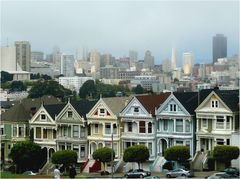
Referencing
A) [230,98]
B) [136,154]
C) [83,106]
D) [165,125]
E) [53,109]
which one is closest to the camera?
[230,98]

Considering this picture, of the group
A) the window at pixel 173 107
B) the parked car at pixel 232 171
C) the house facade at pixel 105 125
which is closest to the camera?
the parked car at pixel 232 171

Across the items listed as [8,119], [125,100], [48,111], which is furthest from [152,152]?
[8,119]

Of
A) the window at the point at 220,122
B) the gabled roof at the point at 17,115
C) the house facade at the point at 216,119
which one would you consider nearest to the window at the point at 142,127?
the house facade at the point at 216,119

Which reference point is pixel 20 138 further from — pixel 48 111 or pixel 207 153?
pixel 207 153

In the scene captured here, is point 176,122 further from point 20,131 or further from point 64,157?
point 20,131

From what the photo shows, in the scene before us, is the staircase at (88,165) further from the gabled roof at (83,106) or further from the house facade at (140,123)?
the gabled roof at (83,106)

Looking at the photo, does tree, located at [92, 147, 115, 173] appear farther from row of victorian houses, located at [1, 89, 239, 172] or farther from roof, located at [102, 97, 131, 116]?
roof, located at [102, 97, 131, 116]

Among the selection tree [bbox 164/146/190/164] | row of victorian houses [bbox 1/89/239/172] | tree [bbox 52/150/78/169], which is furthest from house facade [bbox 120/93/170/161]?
tree [bbox 52/150/78/169]

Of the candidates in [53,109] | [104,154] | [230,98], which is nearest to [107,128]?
[104,154]
